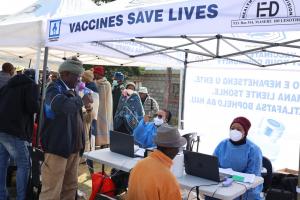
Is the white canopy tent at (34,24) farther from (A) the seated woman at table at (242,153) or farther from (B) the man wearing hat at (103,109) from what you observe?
(A) the seated woman at table at (242,153)

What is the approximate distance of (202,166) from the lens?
3.08 meters

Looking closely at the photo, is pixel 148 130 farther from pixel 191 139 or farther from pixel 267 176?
pixel 267 176

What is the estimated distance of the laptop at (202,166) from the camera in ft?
Answer: 9.76

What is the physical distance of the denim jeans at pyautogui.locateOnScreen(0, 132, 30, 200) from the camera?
388 cm

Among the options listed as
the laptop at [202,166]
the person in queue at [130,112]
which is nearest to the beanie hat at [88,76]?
the person in queue at [130,112]

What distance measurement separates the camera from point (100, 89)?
632cm

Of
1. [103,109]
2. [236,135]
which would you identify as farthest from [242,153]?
[103,109]

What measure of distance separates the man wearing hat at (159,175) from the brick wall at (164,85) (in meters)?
10.5

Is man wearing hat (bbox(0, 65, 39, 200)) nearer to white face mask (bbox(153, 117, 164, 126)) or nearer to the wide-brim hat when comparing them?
white face mask (bbox(153, 117, 164, 126))

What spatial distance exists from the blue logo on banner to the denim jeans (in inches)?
45.4

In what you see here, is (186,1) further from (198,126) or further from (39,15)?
(198,126)

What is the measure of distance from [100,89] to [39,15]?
2.14 m

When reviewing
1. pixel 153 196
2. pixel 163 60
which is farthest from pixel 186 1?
pixel 163 60

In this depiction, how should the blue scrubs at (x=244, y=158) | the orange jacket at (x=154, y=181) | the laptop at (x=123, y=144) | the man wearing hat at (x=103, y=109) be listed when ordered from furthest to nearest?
the man wearing hat at (x=103, y=109) < the laptop at (x=123, y=144) < the blue scrubs at (x=244, y=158) < the orange jacket at (x=154, y=181)
